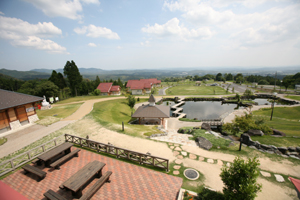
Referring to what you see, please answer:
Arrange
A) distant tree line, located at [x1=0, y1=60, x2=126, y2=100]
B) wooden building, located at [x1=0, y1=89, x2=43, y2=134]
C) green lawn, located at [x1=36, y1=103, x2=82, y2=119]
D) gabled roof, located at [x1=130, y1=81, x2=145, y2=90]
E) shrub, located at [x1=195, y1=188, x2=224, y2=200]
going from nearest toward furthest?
1. shrub, located at [x1=195, y1=188, x2=224, y2=200]
2. wooden building, located at [x1=0, y1=89, x2=43, y2=134]
3. green lawn, located at [x1=36, y1=103, x2=82, y2=119]
4. distant tree line, located at [x1=0, y1=60, x2=126, y2=100]
5. gabled roof, located at [x1=130, y1=81, x2=145, y2=90]

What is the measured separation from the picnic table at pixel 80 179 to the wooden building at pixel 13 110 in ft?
42.7

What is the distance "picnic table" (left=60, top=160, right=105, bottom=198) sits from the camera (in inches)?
250

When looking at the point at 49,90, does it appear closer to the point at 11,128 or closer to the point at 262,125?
the point at 11,128

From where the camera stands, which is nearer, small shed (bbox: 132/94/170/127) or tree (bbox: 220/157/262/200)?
tree (bbox: 220/157/262/200)

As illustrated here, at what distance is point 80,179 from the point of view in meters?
6.82

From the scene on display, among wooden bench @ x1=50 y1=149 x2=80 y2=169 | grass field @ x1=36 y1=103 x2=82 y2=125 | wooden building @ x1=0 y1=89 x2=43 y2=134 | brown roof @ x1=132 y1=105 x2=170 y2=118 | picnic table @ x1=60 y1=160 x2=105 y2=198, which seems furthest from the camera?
brown roof @ x1=132 y1=105 x2=170 y2=118

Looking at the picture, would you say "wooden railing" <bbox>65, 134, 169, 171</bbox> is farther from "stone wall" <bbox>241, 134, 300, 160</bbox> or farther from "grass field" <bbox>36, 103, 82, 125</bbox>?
"grass field" <bbox>36, 103, 82, 125</bbox>

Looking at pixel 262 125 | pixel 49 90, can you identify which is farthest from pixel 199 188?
pixel 49 90

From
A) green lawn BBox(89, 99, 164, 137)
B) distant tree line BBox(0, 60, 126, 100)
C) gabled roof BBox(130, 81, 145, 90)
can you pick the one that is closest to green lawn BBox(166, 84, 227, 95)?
gabled roof BBox(130, 81, 145, 90)

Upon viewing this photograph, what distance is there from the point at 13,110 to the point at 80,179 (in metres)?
15.1

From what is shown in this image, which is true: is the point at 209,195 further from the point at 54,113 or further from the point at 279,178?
the point at 54,113

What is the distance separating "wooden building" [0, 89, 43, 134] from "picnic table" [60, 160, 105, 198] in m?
13.0

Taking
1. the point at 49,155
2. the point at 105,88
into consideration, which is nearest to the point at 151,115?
the point at 49,155

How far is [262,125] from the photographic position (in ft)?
51.4
